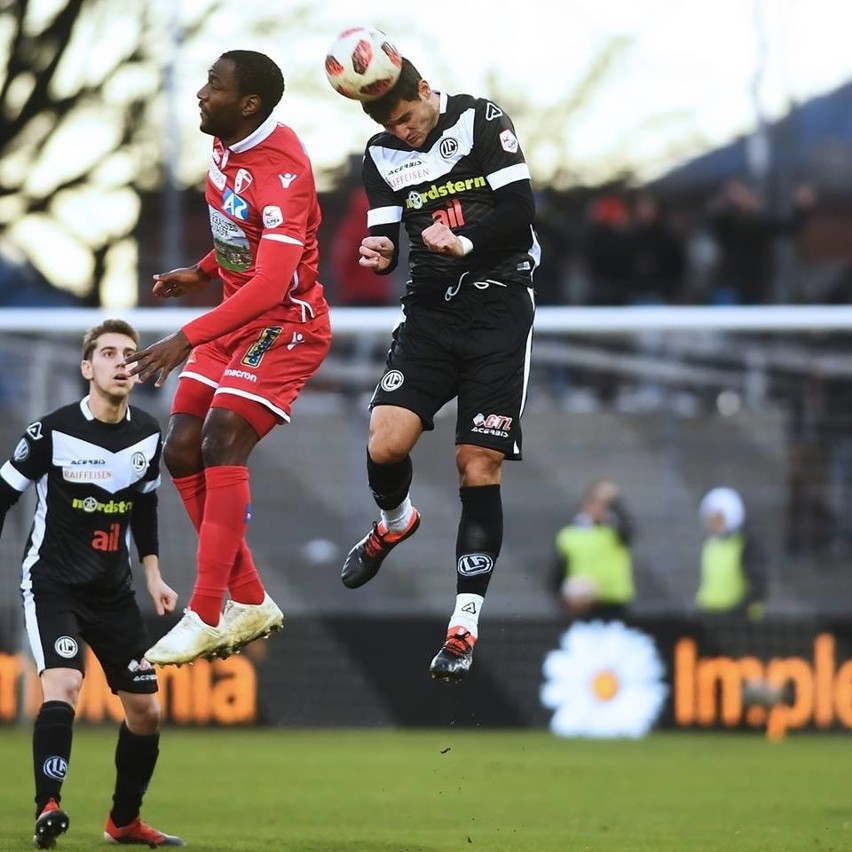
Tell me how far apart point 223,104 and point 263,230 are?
1.84 feet

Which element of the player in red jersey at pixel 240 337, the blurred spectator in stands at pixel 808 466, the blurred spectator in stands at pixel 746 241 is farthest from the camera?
the blurred spectator in stands at pixel 746 241

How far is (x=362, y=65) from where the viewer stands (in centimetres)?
841

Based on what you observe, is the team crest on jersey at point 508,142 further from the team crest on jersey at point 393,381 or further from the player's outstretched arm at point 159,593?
the player's outstretched arm at point 159,593

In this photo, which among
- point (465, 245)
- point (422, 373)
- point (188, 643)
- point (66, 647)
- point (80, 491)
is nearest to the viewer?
point (188, 643)

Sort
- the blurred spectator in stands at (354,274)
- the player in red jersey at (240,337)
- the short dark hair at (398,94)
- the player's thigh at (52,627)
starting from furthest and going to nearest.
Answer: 1. the blurred spectator in stands at (354,274)
2. the player's thigh at (52,627)
3. the short dark hair at (398,94)
4. the player in red jersey at (240,337)

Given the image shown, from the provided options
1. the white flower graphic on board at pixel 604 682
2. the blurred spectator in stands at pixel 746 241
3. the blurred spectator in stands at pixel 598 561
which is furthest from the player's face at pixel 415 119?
the blurred spectator in stands at pixel 746 241

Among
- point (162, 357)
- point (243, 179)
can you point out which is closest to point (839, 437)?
point (243, 179)

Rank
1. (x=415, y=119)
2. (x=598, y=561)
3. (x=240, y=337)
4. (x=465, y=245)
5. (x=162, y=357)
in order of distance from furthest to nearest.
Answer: (x=598, y=561) < (x=240, y=337) < (x=415, y=119) < (x=465, y=245) < (x=162, y=357)

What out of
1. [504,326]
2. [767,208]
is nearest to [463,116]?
[504,326]

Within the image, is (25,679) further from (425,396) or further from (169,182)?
(425,396)

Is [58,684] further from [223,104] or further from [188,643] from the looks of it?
[223,104]

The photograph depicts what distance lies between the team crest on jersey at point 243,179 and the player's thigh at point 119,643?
2210mm

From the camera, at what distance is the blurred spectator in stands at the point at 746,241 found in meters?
17.8

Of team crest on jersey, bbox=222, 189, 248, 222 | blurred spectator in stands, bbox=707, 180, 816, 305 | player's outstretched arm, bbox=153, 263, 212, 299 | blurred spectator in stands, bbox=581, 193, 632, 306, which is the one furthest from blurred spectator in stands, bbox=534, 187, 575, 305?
team crest on jersey, bbox=222, 189, 248, 222
